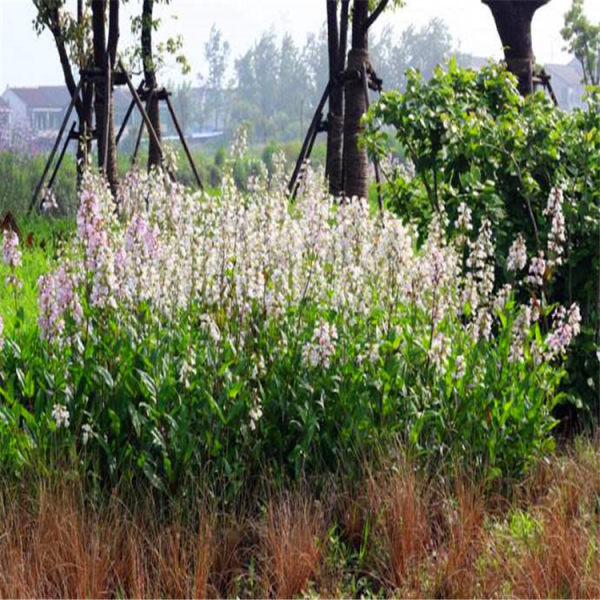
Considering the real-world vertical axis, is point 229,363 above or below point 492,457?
above

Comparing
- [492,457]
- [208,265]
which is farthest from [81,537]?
[492,457]

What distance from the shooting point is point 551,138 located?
22.2 ft

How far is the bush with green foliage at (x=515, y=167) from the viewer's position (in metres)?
6.59

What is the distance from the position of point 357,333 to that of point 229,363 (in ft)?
2.82

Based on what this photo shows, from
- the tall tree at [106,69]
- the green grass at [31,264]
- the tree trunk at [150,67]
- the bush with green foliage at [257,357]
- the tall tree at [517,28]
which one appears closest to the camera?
the bush with green foliage at [257,357]

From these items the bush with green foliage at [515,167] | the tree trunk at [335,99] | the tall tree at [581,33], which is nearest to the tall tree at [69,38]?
the tree trunk at [335,99]

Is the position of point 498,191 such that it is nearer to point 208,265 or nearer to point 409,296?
point 409,296

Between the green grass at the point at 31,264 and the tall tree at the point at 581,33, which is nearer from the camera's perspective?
the green grass at the point at 31,264

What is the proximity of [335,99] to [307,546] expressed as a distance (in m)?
10.6

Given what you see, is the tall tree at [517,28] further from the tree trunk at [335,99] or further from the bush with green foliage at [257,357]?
the bush with green foliage at [257,357]

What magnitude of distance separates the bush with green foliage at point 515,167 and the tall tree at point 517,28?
4200mm

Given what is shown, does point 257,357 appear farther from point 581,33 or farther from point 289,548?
point 581,33

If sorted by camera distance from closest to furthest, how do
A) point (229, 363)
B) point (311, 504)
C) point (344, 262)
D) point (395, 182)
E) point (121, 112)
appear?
1. point (311, 504)
2. point (229, 363)
3. point (344, 262)
4. point (395, 182)
5. point (121, 112)

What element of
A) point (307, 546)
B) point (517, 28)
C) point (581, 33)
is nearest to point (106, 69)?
point (517, 28)
